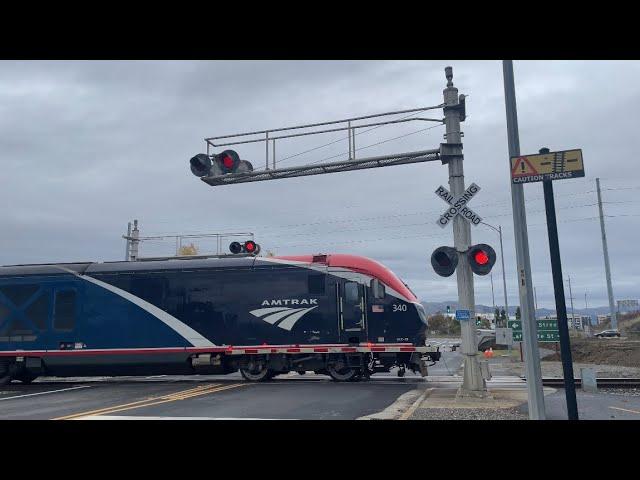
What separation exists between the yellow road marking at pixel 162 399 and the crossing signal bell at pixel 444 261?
6.77m

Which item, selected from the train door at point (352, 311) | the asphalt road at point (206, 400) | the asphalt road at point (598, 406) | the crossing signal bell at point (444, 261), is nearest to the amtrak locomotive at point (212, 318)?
the train door at point (352, 311)

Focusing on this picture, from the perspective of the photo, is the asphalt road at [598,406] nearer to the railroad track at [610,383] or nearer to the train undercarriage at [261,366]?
the railroad track at [610,383]

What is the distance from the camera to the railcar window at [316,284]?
15.9m

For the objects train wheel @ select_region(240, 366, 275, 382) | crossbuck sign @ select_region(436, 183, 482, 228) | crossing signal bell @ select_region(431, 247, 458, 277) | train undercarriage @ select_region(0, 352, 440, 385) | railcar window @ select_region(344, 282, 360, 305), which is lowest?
train wheel @ select_region(240, 366, 275, 382)

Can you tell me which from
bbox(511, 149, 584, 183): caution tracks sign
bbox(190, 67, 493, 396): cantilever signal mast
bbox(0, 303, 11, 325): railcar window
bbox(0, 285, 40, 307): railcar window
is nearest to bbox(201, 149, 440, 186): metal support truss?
bbox(190, 67, 493, 396): cantilever signal mast

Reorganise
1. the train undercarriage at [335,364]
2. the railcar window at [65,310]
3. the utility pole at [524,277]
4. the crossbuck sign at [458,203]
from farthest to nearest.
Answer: the railcar window at [65,310]
the train undercarriage at [335,364]
the crossbuck sign at [458,203]
the utility pole at [524,277]

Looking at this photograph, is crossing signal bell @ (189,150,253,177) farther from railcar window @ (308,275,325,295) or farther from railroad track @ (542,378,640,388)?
railroad track @ (542,378,640,388)

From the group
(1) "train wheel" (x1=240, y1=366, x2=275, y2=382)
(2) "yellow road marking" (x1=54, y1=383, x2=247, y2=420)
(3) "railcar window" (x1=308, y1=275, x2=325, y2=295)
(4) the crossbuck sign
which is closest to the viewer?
(2) "yellow road marking" (x1=54, y1=383, x2=247, y2=420)

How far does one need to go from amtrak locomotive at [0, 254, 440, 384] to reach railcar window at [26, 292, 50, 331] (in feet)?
0.11

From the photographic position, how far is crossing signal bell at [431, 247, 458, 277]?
1103 cm

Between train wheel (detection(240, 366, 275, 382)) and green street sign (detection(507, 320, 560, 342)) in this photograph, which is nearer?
green street sign (detection(507, 320, 560, 342))

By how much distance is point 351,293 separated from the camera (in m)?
15.7
